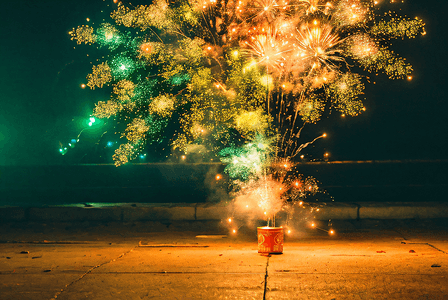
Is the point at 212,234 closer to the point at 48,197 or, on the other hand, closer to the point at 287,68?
the point at 287,68

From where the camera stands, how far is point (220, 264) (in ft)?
16.5

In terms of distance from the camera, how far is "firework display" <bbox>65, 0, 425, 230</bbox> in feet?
25.7

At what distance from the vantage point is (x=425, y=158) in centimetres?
1041

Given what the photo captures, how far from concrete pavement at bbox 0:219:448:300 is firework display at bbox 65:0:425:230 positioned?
2.09 m

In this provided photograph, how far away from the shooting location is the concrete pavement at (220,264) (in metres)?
3.91

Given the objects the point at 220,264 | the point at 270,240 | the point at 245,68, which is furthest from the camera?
the point at 245,68

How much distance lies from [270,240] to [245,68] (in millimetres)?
3958

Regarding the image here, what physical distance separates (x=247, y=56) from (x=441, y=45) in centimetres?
603

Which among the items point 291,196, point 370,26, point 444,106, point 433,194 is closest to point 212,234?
point 291,196

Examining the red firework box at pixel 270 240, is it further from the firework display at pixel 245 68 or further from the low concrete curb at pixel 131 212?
the low concrete curb at pixel 131 212

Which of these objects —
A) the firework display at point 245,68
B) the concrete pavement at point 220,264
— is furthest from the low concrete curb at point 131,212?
the concrete pavement at point 220,264

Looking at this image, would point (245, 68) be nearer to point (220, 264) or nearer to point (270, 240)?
point (270, 240)

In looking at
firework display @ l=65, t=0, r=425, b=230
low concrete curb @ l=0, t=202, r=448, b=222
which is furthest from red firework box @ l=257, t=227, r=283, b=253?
low concrete curb @ l=0, t=202, r=448, b=222

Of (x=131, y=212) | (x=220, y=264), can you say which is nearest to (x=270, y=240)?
(x=220, y=264)
